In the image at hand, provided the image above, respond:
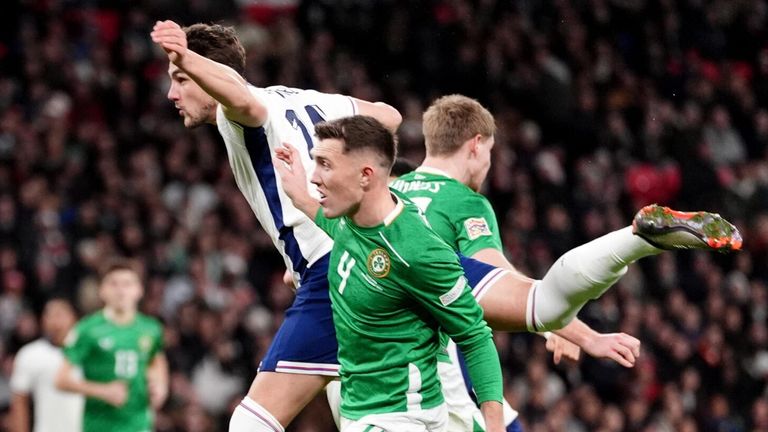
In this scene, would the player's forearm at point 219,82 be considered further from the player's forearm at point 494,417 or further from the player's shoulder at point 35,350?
the player's shoulder at point 35,350

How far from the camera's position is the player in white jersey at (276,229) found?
5.39 metres

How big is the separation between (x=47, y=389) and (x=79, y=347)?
109 centimetres

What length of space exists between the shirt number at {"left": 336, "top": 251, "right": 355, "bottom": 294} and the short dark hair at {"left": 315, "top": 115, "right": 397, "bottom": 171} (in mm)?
386

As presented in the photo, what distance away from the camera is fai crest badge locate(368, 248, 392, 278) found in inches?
188

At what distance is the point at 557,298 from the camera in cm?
560

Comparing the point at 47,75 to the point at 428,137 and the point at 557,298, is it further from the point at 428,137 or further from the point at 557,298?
the point at 557,298

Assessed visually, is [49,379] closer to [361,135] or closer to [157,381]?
[157,381]

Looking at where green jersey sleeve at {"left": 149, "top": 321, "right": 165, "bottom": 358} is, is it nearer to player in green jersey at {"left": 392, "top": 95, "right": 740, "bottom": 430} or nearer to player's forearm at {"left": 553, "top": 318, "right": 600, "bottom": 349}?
player in green jersey at {"left": 392, "top": 95, "right": 740, "bottom": 430}

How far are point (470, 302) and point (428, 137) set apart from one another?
1.59 m

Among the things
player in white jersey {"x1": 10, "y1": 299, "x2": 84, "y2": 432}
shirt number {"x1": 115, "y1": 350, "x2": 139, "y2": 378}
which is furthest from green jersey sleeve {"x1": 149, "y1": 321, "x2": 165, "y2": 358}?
player in white jersey {"x1": 10, "y1": 299, "x2": 84, "y2": 432}

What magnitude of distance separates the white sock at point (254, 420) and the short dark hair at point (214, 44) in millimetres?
1460

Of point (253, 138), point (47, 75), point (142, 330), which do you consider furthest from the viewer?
point (47, 75)

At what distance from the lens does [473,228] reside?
593 cm

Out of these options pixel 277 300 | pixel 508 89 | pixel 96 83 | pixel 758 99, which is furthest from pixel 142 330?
pixel 758 99
